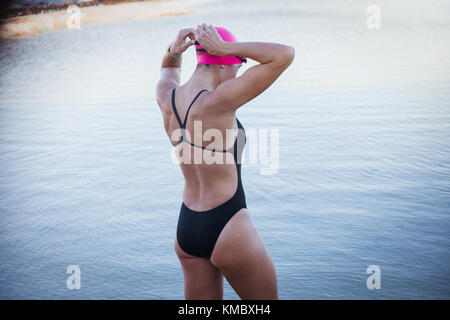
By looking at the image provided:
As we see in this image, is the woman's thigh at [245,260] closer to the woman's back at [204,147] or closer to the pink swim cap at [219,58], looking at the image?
the woman's back at [204,147]

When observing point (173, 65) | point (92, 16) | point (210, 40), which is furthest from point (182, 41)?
point (92, 16)

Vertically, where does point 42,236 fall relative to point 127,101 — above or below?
below

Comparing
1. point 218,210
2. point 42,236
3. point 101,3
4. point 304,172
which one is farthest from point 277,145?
point 101,3

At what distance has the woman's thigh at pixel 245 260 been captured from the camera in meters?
1.64

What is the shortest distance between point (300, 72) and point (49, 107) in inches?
159

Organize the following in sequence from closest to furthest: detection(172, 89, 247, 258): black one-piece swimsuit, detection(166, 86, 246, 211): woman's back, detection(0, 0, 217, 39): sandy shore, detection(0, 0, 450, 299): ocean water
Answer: detection(166, 86, 246, 211): woman's back, detection(172, 89, 247, 258): black one-piece swimsuit, detection(0, 0, 450, 299): ocean water, detection(0, 0, 217, 39): sandy shore

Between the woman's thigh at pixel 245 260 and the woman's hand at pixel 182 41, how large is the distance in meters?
0.63

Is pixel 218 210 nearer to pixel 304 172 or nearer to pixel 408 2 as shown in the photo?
pixel 304 172

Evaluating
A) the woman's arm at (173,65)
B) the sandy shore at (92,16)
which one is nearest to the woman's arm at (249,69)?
the woman's arm at (173,65)

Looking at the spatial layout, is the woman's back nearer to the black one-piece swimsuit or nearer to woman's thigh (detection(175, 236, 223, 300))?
the black one-piece swimsuit

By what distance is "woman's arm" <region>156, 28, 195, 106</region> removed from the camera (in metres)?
1.77

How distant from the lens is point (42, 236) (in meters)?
3.46

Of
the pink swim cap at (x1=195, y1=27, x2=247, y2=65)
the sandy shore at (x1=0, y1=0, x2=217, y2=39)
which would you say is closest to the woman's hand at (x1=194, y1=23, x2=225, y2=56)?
the pink swim cap at (x1=195, y1=27, x2=247, y2=65)

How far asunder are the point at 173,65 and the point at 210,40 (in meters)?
0.43
